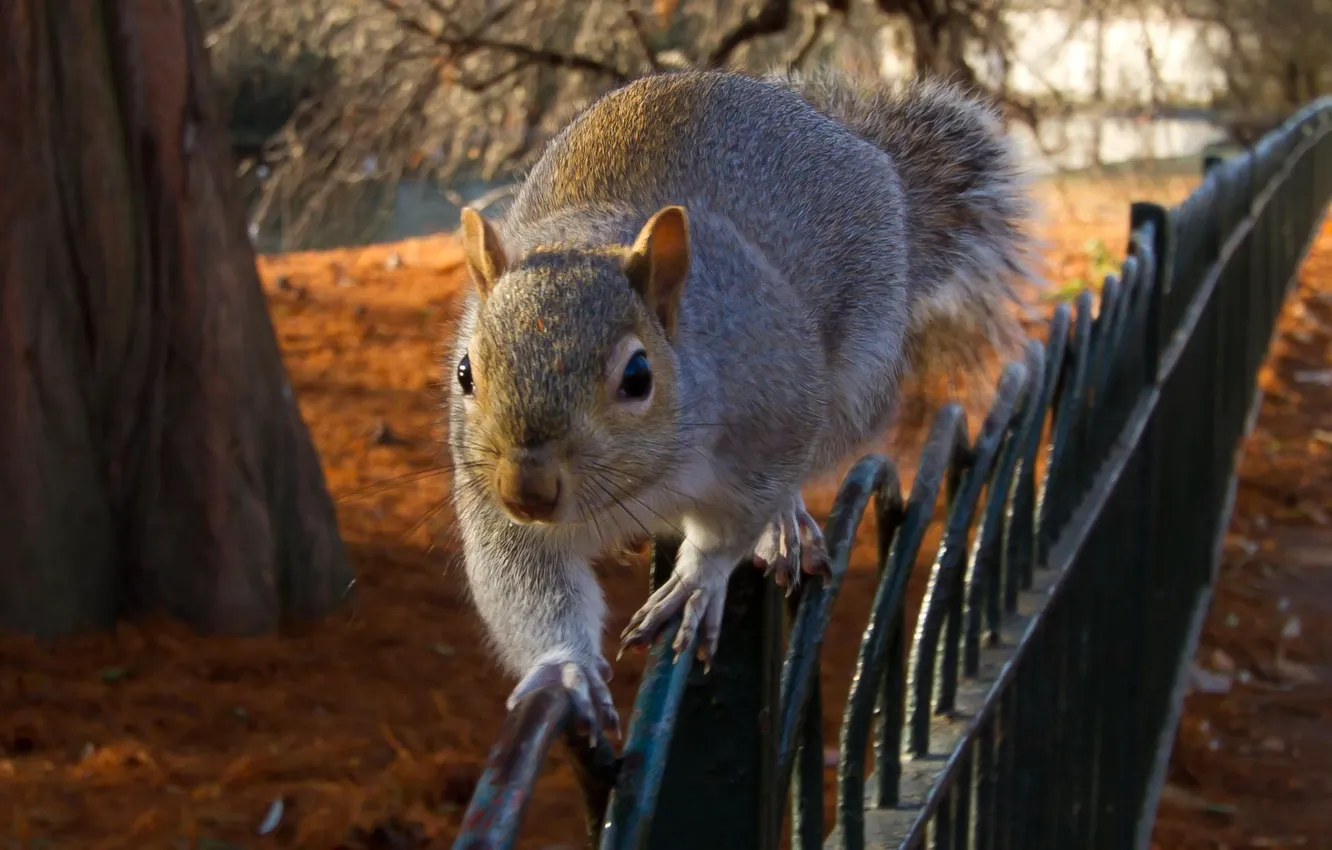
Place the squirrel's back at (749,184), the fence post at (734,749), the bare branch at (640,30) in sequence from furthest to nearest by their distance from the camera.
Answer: the bare branch at (640,30), the squirrel's back at (749,184), the fence post at (734,749)

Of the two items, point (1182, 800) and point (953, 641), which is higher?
point (953, 641)

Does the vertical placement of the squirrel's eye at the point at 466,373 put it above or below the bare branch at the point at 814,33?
below

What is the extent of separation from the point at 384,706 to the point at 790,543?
4.77 feet

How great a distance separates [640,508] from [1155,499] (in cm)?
143

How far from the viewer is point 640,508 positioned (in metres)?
1.35

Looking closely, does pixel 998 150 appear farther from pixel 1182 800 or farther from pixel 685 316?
pixel 1182 800

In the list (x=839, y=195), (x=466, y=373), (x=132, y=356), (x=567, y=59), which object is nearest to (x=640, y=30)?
(x=567, y=59)

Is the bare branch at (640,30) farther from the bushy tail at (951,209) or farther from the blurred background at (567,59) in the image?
the bushy tail at (951,209)

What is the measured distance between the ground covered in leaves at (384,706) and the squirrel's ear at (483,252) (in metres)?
0.19

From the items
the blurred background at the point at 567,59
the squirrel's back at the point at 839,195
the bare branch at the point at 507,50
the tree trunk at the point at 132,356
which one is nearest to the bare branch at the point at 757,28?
the blurred background at the point at 567,59

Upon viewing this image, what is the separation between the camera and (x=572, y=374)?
122 cm

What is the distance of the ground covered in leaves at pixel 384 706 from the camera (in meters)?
2.27

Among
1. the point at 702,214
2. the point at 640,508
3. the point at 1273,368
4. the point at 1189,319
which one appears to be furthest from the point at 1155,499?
the point at 1273,368

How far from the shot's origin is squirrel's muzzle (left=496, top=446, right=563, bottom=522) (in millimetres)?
1121
